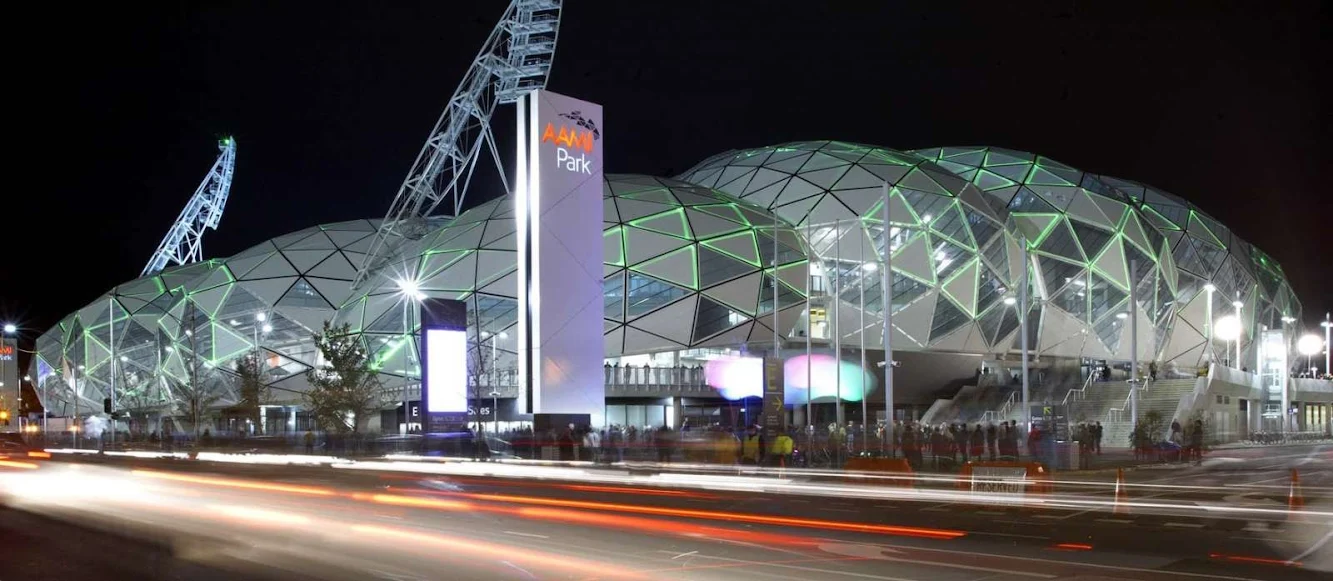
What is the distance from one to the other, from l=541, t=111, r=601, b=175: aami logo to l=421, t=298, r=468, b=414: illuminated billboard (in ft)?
18.2

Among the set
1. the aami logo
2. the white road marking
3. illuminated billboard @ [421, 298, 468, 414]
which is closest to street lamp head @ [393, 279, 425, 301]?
illuminated billboard @ [421, 298, 468, 414]

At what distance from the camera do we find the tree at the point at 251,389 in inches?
2308

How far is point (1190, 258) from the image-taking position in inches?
2854

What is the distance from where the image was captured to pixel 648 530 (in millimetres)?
16359

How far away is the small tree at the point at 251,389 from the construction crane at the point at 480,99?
263 inches

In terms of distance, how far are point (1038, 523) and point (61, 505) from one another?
17866 mm

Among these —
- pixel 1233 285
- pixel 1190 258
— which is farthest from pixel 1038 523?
pixel 1233 285

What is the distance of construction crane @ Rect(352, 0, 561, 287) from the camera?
52000 millimetres

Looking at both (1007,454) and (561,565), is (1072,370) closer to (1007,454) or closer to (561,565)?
(1007,454)

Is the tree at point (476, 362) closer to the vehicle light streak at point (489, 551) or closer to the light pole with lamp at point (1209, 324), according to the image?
the vehicle light streak at point (489, 551)

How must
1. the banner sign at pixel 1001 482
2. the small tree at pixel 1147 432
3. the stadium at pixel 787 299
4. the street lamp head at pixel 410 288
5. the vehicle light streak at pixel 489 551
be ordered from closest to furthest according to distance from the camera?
1. the vehicle light streak at pixel 489 551
2. the banner sign at pixel 1001 482
3. the small tree at pixel 1147 432
4. the stadium at pixel 787 299
5. the street lamp head at pixel 410 288

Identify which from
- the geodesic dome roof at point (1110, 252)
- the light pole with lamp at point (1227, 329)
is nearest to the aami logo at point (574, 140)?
the geodesic dome roof at point (1110, 252)

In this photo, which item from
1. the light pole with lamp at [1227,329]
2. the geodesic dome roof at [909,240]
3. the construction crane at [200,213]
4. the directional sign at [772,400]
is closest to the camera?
the directional sign at [772,400]

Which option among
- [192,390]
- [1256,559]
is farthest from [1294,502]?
[192,390]
